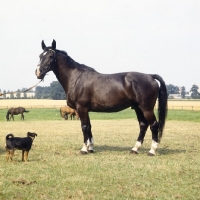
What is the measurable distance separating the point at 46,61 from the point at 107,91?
219 cm

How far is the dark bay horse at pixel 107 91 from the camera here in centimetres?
1112

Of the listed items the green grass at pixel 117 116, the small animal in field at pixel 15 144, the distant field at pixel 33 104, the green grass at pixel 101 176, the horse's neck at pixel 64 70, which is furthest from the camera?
the distant field at pixel 33 104

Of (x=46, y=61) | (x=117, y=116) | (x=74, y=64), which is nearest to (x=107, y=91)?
(x=74, y=64)

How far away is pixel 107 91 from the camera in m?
11.3

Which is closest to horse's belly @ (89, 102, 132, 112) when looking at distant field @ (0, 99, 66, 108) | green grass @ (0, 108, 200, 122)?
green grass @ (0, 108, 200, 122)

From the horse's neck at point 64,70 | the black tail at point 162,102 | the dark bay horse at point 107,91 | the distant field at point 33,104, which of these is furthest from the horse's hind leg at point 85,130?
the distant field at point 33,104

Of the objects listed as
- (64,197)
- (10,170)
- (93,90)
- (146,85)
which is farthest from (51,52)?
(64,197)

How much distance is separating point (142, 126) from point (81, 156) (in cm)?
233

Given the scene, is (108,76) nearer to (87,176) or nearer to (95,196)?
(87,176)

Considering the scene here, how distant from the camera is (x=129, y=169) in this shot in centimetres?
865

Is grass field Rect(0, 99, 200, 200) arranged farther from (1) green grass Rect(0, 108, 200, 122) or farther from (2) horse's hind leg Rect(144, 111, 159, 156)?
(1) green grass Rect(0, 108, 200, 122)

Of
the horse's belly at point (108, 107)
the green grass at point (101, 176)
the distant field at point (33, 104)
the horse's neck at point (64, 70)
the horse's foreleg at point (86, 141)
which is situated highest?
the horse's neck at point (64, 70)

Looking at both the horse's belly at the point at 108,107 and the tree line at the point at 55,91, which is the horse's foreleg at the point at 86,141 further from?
the tree line at the point at 55,91

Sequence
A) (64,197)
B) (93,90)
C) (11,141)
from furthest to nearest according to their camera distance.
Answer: (93,90), (11,141), (64,197)
